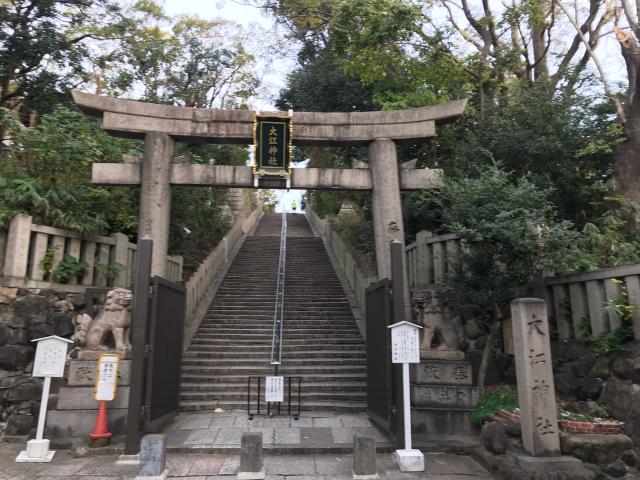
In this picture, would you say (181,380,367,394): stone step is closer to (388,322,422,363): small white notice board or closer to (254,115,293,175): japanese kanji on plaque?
(388,322,422,363): small white notice board

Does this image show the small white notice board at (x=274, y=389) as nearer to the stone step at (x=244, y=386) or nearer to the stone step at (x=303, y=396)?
the stone step at (x=303, y=396)

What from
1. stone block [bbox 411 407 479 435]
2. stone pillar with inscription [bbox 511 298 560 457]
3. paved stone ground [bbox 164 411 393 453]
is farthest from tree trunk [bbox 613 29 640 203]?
paved stone ground [bbox 164 411 393 453]

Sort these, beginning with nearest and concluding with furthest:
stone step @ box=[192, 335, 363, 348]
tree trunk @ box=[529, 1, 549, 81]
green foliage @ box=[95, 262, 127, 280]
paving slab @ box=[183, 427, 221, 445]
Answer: paving slab @ box=[183, 427, 221, 445], green foliage @ box=[95, 262, 127, 280], stone step @ box=[192, 335, 363, 348], tree trunk @ box=[529, 1, 549, 81]

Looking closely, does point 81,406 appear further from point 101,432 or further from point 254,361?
point 254,361

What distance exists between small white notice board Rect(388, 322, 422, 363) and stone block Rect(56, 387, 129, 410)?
14.2 feet

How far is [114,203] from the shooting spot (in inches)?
434

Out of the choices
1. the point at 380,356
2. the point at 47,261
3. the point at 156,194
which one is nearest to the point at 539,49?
the point at 380,356

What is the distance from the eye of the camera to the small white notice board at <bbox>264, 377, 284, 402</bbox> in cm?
759

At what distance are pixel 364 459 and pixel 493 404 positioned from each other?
9.36 feet

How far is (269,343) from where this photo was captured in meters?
11.1

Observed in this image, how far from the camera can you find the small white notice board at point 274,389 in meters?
7.59

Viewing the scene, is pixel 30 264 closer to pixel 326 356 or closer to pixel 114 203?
pixel 114 203

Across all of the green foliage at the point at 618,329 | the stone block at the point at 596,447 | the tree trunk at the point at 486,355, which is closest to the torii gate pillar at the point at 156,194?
the tree trunk at the point at 486,355

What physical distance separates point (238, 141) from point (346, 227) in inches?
414
